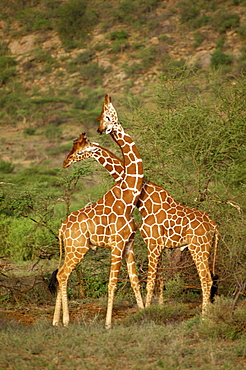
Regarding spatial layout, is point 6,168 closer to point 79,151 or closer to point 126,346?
point 79,151

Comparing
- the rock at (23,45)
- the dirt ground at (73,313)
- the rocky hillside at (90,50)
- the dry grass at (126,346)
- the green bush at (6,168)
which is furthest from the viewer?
the rock at (23,45)

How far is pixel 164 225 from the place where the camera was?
6.91 meters

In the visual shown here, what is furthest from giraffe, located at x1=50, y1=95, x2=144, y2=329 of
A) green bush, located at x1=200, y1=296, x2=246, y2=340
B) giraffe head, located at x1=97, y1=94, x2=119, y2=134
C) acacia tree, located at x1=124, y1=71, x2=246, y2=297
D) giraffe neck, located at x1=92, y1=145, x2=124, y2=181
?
acacia tree, located at x1=124, y1=71, x2=246, y2=297

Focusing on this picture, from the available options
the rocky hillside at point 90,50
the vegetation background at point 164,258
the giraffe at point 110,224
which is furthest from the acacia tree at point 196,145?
the rocky hillside at point 90,50

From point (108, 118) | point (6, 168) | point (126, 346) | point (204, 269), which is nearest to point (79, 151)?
point (108, 118)

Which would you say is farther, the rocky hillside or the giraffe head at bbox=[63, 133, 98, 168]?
the rocky hillside

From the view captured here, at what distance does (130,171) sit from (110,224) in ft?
2.30

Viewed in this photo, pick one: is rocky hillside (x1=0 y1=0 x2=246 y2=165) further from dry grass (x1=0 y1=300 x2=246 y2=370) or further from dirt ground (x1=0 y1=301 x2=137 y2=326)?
dry grass (x1=0 y1=300 x2=246 y2=370)

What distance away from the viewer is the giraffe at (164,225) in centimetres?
678

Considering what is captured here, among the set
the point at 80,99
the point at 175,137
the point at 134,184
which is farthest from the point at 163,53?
the point at 134,184

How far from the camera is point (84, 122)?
116 ft

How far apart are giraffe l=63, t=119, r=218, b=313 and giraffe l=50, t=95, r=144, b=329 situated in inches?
9.0

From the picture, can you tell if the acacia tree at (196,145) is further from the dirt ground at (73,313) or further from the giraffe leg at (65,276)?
the giraffe leg at (65,276)

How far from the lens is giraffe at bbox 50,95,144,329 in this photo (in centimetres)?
668
